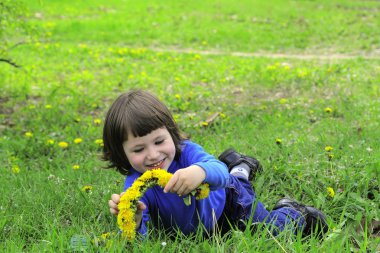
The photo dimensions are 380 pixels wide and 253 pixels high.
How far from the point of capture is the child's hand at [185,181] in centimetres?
224

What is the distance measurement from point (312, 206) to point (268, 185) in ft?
1.23

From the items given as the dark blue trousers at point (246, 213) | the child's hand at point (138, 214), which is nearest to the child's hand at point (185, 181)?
the child's hand at point (138, 214)

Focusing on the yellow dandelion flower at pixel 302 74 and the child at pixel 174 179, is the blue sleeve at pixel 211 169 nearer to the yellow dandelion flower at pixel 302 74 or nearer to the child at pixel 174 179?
the child at pixel 174 179

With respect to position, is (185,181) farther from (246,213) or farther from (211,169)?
(246,213)

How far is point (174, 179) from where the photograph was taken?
2.23m

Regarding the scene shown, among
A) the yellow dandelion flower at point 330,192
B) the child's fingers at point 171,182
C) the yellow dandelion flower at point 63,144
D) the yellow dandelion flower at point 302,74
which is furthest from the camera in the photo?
the yellow dandelion flower at point 302,74

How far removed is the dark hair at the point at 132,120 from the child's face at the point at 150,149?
3 cm

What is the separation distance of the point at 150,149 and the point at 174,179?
341 mm

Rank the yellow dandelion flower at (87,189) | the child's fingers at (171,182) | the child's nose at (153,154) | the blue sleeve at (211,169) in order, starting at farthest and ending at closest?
the yellow dandelion flower at (87,189), the child's nose at (153,154), the blue sleeve at (211,169), the child's fingers at (171,182)

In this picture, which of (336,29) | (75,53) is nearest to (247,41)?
(336,29)

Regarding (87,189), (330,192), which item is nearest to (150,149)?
(87,189)

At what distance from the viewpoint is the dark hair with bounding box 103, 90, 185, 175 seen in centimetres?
251

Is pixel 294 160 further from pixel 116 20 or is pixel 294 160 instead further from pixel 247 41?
pixel 116 20

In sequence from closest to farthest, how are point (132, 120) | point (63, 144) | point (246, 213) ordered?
1. point (132, 120)
2. point (246, 213)
3. point (63, 144)
